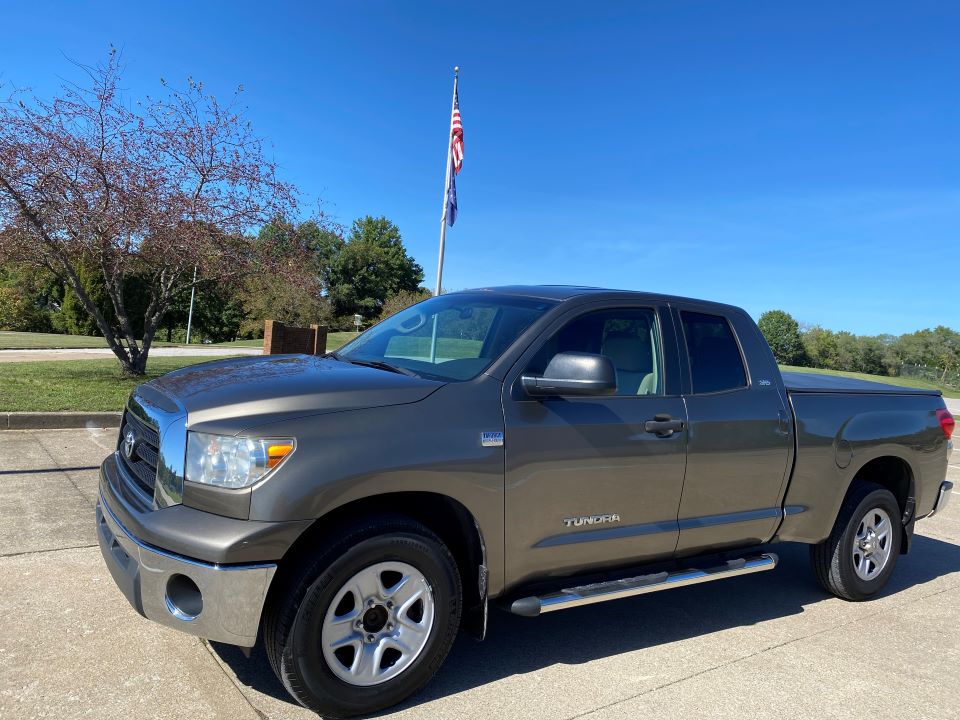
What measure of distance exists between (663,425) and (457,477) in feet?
4.07

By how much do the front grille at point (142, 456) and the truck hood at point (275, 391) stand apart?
0.17m

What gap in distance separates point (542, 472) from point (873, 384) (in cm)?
306

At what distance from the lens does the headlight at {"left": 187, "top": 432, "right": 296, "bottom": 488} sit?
2.76m

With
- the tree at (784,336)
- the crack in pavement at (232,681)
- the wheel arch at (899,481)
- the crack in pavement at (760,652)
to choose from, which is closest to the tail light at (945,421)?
the wheel arch at (899,481)

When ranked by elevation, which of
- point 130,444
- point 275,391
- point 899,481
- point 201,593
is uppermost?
point 275,391

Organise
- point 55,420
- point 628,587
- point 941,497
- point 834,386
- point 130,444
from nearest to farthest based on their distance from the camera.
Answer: point 130,444
point 628,587
point 834,386
point 941,497
point 55,420

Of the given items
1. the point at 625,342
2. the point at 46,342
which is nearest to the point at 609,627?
the point at 625,342

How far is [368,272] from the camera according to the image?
8025 cm

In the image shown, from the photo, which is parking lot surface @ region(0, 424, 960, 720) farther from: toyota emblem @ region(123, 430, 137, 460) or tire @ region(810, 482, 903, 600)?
toyota emblem @ region(123, 430, 137, 460)

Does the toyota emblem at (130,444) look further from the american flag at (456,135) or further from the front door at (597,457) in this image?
the american flag at (456,135)

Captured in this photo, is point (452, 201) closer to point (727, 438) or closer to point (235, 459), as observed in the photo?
point (727, 438)

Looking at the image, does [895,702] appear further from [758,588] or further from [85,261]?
[85,261]

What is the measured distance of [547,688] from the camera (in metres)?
3.38

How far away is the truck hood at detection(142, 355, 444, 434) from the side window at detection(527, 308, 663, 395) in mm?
924
